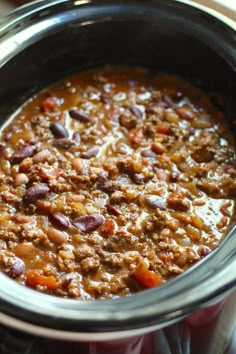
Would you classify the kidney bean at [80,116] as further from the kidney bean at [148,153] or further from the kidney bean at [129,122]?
the kidney bean at [148,153]

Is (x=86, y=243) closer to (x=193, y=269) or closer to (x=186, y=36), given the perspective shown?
(x=193, y=269)

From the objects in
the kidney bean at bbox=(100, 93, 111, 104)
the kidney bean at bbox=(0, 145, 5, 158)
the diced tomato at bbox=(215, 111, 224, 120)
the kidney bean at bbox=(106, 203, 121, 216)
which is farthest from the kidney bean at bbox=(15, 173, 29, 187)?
the diced tomato at bbox=(215, 111, 224, 120)

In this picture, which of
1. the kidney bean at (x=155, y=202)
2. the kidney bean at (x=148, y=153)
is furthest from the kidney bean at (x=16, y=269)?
the kidney bean at (x=148, y=153)

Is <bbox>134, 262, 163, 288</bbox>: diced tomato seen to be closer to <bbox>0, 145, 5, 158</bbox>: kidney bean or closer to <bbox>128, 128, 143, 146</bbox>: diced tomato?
<bbox>128, 128, 143, 146</bbox>: diced tomato

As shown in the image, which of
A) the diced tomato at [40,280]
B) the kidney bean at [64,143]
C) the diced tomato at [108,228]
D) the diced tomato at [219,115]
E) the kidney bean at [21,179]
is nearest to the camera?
the diced tomato at [40,280]

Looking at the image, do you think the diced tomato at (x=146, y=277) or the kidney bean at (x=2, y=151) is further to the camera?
the kidney bean at (x=2, y=151)

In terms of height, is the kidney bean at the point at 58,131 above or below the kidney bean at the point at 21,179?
above
